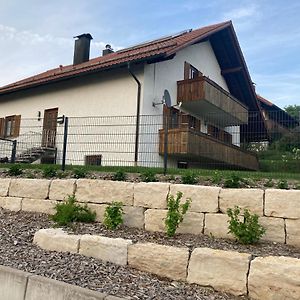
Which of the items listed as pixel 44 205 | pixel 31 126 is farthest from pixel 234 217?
pixel 31 126

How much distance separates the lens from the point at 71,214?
20.6 ft

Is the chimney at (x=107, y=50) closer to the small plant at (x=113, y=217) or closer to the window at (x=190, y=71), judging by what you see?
→ the window at (x=190, y=71)

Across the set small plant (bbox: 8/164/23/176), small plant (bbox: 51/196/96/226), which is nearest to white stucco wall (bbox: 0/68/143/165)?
small plant (bbox: 8/164/23/176)

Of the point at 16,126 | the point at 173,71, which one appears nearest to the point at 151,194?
the point at 173,71

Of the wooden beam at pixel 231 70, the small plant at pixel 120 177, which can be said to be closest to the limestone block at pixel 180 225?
the small plant at pixel 120 177

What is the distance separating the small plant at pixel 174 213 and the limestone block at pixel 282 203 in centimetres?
114

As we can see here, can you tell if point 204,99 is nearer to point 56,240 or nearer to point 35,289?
point 56,240

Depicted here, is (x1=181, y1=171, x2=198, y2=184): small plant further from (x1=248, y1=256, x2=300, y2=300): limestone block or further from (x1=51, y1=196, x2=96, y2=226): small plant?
(x1=248, y1=256, x2=300, y2=300): limestone block

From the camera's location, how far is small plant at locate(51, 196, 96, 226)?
6.19 metres

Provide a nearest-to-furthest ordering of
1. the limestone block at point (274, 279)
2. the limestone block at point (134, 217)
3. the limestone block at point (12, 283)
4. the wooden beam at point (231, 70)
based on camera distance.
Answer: the limestone block at point (274, 279), the limestone block at point (12, 283), the limestone block at point (134, 217), the wooden beam at point (231, 70)

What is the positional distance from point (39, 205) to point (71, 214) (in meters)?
1.39

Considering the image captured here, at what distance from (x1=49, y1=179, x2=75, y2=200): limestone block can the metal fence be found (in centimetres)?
163

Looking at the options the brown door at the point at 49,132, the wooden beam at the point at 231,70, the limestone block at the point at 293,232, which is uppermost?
the wooden beam at the point at 231,70

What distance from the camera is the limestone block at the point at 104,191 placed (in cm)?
639
